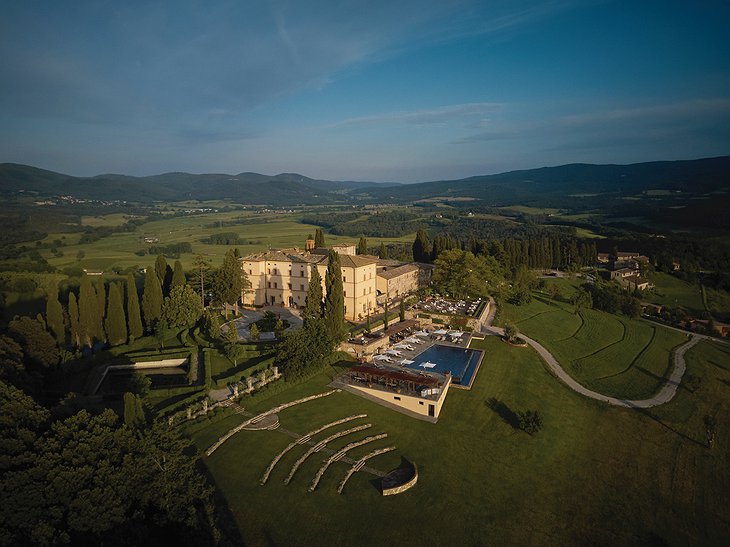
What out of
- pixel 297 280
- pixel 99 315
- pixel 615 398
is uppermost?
pixel 297 280

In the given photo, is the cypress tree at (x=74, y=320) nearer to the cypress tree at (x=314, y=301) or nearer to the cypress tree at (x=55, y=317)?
the cypress tree at (x=55, y=317)

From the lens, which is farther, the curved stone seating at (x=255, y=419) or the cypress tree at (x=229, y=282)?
the cypress tree at (x=229, y=282)

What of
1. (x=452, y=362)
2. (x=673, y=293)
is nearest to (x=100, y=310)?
(x=452, y=362)

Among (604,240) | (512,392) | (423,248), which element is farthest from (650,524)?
(604,240)

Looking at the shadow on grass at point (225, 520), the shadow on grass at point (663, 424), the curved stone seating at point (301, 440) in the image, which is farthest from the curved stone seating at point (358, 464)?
the shadow on grass at point (663, 424)

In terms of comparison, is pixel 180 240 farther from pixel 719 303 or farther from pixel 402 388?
pixel 719 303
